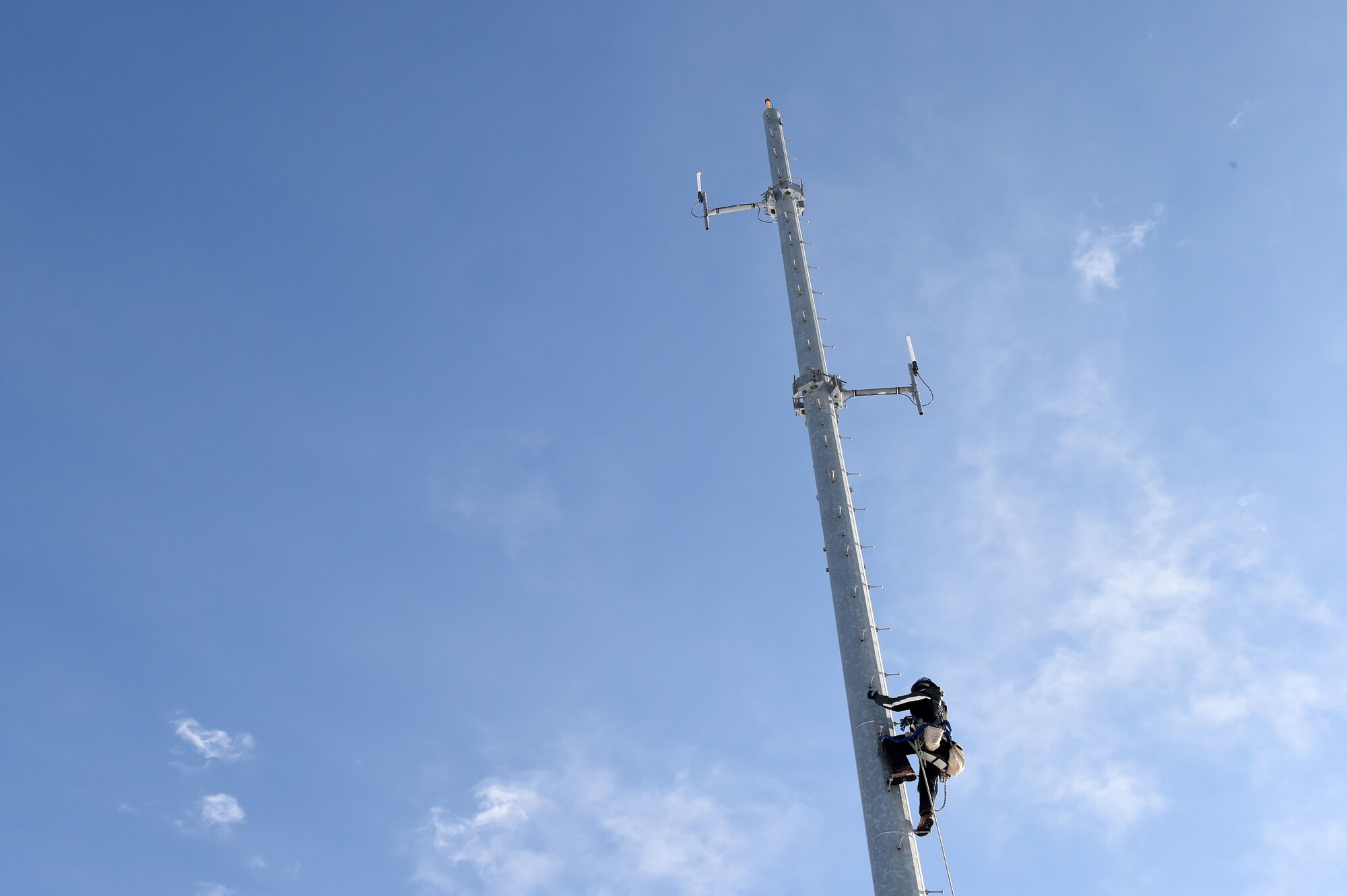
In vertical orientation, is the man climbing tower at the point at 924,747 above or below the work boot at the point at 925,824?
above

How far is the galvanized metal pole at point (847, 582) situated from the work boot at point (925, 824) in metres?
0.34

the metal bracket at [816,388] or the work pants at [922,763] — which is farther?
the metal bracket at [816,388]

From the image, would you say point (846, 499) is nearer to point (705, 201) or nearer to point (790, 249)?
point (790, 249)

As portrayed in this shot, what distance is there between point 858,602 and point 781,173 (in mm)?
10919

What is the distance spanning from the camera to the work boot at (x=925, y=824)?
16219 millimetres

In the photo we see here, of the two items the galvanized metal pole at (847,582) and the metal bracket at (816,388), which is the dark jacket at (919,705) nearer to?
the galvanized metal pole at (847,582)

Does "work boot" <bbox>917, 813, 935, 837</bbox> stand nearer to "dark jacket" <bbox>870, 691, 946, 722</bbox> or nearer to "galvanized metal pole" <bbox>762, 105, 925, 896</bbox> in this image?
"galvanized metal pole" <bbox>762, 105, 925, 896</bbox>

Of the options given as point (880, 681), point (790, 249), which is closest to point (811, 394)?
point (790, 249)

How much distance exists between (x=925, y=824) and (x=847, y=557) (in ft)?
13.9

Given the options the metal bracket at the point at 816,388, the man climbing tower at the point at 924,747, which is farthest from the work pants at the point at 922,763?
the metal bracket at the point at 816,388

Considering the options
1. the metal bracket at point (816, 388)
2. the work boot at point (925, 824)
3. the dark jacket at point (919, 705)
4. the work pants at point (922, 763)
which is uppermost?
the metal bracket at point (816, 388)

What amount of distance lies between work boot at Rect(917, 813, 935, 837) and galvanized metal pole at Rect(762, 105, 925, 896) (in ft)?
1.13

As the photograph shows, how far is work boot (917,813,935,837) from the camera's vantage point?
16.2 meters

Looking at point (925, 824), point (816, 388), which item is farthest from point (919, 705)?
point (816, 388)
